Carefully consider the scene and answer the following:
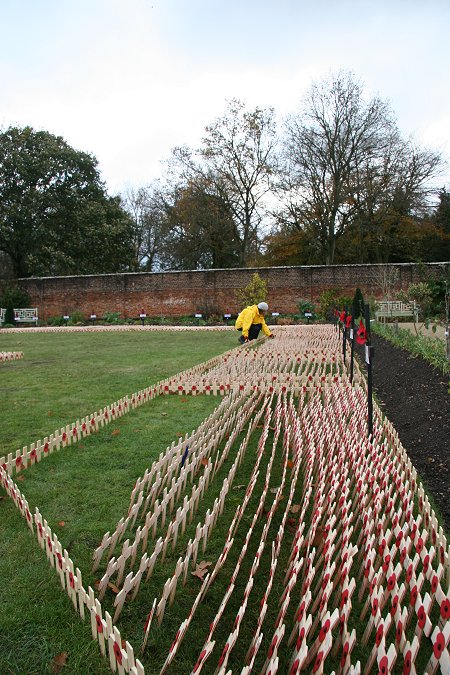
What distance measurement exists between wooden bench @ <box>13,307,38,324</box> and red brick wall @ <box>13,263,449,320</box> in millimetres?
1034

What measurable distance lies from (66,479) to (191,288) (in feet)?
82.4

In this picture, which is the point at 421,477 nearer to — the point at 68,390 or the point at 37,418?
the point at 37,418

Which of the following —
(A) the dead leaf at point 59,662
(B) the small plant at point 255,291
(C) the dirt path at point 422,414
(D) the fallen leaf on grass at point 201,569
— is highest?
(B) the small plant at point 255,291

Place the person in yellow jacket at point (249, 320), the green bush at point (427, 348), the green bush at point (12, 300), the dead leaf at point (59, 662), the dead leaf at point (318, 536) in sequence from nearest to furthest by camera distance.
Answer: the dead leaf at point (59, 662) < the dead leaf at point (318, 536) < the green bush at point (427, 348) < the person in yellow jacket at point (249, 320) < the green bush at point (12, 300)

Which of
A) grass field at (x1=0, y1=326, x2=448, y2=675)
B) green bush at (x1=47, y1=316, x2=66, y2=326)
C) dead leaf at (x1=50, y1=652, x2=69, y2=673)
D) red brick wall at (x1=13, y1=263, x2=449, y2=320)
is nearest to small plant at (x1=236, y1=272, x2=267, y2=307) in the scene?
red brick wall at (x1=13, y1=263, x2=449, y2=320)

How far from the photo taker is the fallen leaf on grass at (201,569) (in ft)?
8.71

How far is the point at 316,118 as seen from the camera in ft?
107

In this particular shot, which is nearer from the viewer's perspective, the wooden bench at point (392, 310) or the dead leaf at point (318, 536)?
the dead leaf at point (318, 536)

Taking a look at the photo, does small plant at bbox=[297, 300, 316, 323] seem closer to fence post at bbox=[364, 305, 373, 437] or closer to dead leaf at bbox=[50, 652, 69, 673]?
fence post at bbox=[364, 305, 373, 437]

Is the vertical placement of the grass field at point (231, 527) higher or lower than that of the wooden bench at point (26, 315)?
lower

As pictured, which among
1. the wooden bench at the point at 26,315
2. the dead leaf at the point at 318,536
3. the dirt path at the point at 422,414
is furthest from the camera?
the wooden bench at the point at 26,315

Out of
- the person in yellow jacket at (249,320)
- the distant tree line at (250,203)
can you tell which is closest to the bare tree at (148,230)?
the distant tree line at (250,203)

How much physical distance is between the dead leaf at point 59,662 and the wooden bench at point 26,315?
92.4ft

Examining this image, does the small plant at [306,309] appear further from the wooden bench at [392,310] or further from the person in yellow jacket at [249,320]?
the person in yellow jacket at [249,320]
